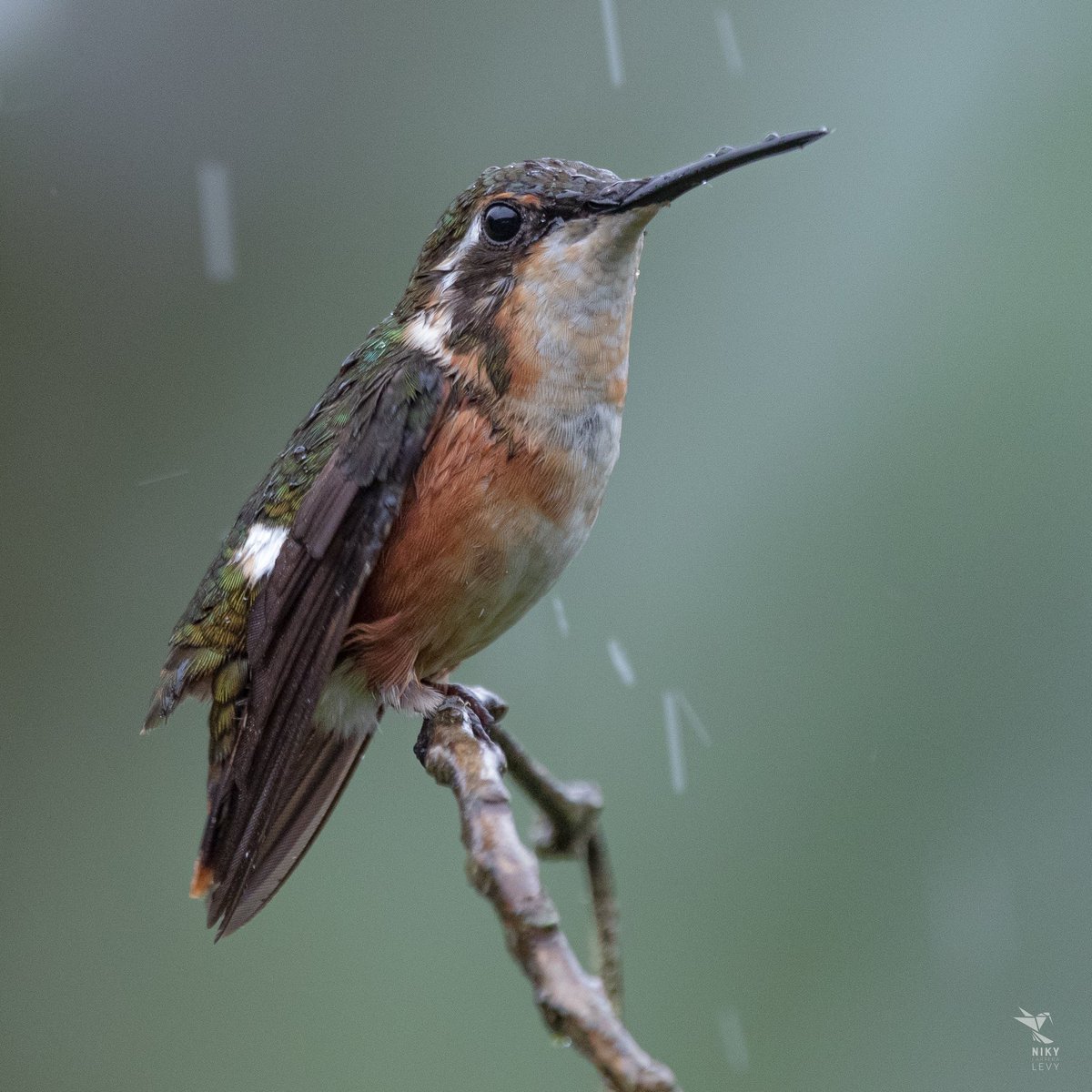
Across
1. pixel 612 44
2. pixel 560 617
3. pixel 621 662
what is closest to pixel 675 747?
pixel 621 662

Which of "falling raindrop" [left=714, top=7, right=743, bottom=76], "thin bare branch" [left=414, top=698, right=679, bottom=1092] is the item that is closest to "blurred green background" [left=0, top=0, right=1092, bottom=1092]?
"falling raindrop" [left=714, top=7, right=743, bottom=76]

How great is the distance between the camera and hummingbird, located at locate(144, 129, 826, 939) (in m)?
2.95

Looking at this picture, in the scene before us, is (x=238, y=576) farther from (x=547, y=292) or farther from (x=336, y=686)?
(x=547, y=292)

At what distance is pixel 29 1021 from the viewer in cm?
593

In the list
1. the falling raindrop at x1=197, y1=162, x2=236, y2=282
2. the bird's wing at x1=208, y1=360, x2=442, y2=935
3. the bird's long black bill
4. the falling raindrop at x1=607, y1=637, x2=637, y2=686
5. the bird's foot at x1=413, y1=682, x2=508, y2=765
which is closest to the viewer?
the bird's long black bill

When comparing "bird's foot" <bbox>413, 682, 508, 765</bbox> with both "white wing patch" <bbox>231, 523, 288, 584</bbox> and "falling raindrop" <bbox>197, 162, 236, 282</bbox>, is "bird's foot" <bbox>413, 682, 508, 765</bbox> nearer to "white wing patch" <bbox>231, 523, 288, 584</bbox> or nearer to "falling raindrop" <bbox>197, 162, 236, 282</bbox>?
"white wing patch" <bbox>231, 523, 288, 584</bbox>

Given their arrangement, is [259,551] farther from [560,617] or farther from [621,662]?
[560,617]

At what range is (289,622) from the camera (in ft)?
9.92

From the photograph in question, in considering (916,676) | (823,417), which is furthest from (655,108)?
(916,676)

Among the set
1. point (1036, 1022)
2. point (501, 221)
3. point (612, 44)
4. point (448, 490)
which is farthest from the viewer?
point (612, 44)

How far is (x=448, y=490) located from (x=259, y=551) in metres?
0.56

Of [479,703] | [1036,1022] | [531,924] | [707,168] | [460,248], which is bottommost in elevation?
[1036,1022]

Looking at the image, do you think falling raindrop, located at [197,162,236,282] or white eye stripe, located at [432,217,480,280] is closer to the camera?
white eye stripe, located at [432,217,480,280]

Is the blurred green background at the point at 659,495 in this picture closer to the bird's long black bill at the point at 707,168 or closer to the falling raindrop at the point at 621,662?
the falling raindrop at the point at 621,662
